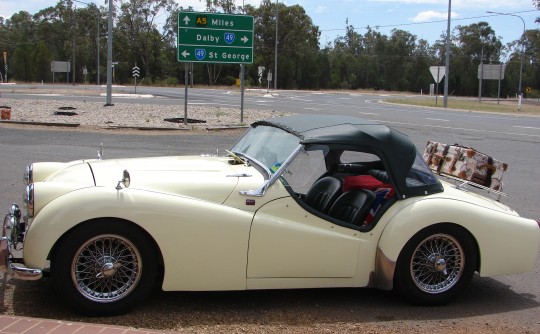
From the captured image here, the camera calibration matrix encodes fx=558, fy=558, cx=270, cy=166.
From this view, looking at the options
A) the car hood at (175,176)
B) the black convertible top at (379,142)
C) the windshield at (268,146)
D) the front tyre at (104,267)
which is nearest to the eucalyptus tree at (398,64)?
the windshield at (268,146)

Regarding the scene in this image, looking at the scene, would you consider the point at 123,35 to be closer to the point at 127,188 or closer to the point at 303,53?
the point at 303,53

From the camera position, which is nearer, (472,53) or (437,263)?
(437,263)

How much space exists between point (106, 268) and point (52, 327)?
1.61 ft

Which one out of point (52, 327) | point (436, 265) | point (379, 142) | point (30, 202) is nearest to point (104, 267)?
point (52, 327)

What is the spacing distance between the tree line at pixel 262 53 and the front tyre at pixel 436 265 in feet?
242

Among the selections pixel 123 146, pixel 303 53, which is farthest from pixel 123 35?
pixel 123 146

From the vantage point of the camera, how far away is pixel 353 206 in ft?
14.2

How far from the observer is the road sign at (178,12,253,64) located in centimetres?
1738

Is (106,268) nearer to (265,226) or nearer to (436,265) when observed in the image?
(265,226)

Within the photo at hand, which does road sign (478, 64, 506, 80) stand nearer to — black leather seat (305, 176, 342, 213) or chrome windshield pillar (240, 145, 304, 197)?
black leather seat (305, 176, 342, 213)

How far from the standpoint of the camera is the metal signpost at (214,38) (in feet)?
57.0

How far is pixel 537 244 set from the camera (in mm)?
4457

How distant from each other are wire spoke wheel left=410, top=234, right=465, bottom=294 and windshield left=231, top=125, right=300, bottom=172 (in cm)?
122

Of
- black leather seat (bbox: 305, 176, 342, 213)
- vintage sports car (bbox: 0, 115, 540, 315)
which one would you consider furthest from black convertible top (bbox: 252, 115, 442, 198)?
black leather seat (bbox: 305, 176, 342, 213)
